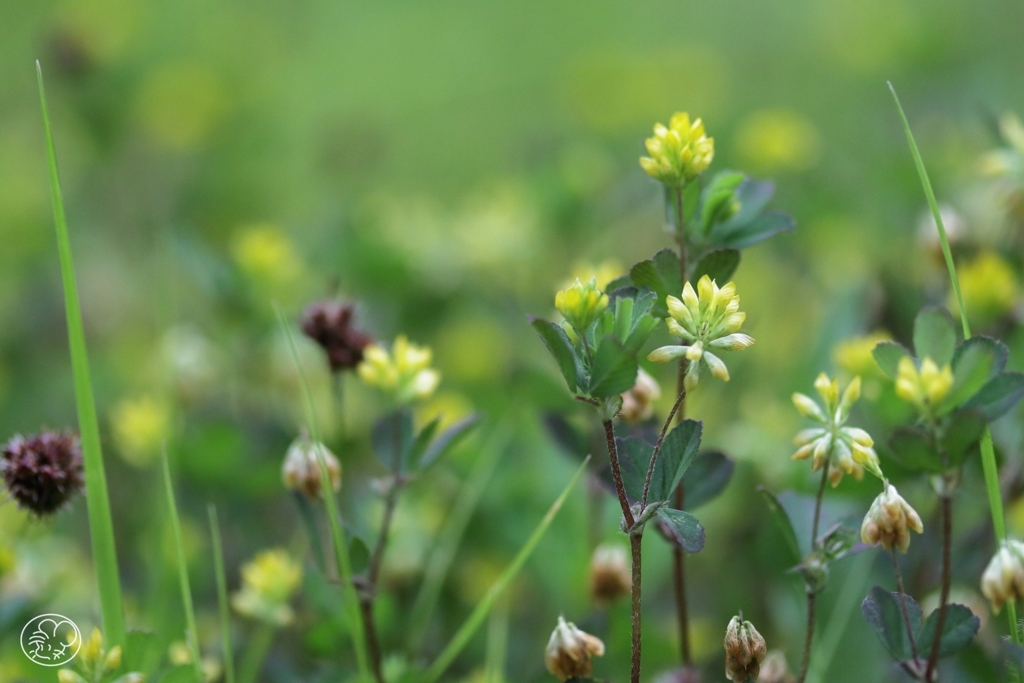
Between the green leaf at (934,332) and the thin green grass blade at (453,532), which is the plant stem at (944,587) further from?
the thin green grass blade at (453,532)

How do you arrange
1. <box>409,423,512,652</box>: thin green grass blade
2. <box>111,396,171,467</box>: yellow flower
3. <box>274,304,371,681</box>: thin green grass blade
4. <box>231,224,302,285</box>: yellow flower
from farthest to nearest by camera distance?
1. <box>231,224,302,285</box>: yellow flower
2. <box>111,396,171,467</box>: yellow flower
3. <box>409,423,512,652</box>: thin green grass blade
4. <box>274,304,371,681</box>: thin green grass blade

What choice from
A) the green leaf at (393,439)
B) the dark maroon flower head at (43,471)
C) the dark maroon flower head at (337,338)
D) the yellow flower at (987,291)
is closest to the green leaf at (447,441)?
the green leaf at (393,439)

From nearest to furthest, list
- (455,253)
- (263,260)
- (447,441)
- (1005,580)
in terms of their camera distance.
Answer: (1005,580)
(447,441)
(263,260)
(455,253)

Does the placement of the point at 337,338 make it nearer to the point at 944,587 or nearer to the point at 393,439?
the point at 393,439

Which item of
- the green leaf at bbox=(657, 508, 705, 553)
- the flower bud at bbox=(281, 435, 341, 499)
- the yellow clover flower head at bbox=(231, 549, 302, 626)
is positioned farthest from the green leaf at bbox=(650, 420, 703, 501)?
the yellow clover flower head at bbox=(231, 549, 302, 626)

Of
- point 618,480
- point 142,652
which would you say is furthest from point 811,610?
point 142,652

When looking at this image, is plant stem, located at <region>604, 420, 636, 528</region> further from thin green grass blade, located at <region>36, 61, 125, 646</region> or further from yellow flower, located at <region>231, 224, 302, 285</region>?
yellow flower, located at <region>231, 224, 302, 285</region>

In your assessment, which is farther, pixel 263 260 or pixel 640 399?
pixel 263 260
